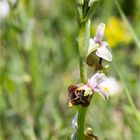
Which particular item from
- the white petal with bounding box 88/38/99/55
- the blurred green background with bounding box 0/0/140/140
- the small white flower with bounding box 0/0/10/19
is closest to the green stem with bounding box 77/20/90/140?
the white petal with bounding box 88/38/99/55

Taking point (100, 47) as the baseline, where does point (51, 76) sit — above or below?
below

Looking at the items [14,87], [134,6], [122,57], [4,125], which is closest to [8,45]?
[14,87]

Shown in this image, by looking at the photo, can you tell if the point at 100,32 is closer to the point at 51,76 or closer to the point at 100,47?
the point at 100,47

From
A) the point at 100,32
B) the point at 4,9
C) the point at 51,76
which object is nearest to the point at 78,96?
the point at 100,32

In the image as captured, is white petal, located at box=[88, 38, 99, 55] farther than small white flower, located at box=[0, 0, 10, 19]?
No

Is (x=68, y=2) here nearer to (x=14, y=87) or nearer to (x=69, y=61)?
(x=69, y=61)

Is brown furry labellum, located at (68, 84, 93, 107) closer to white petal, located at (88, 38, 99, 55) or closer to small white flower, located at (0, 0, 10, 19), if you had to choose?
white petal, located at (88, 38, 99, 55)
